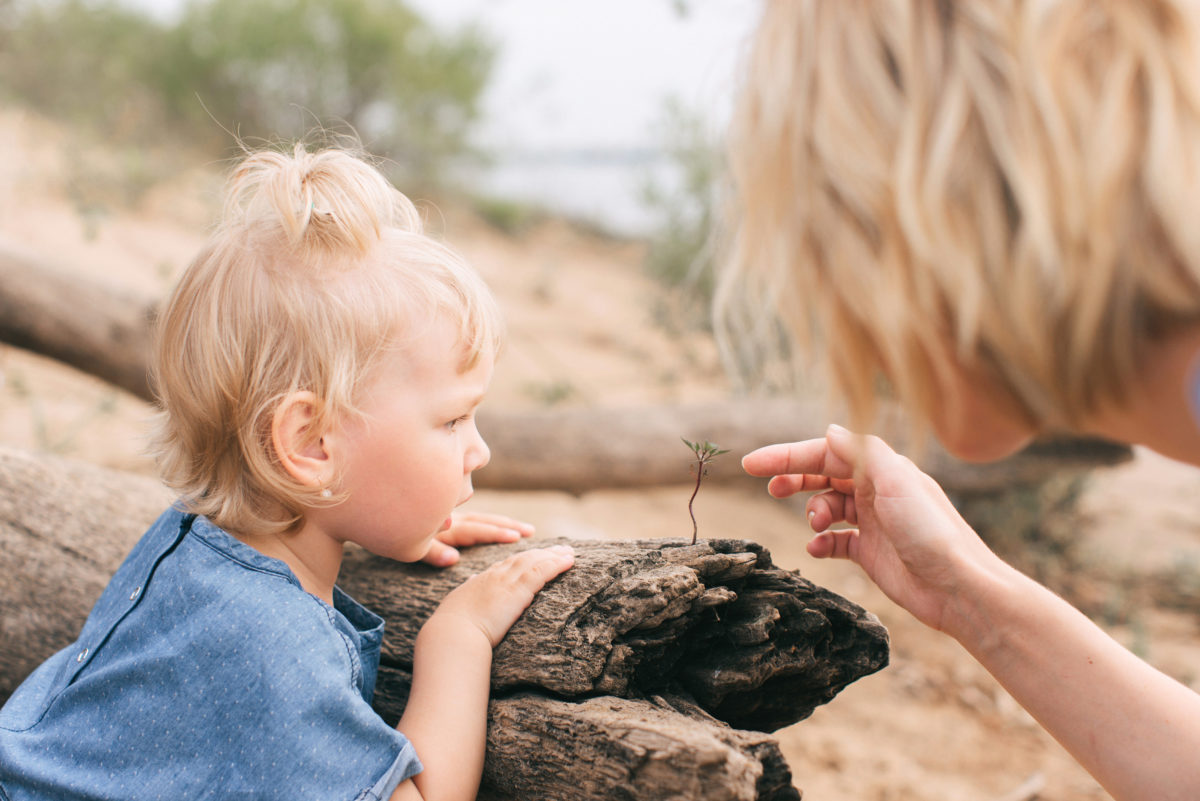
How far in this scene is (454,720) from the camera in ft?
4.75

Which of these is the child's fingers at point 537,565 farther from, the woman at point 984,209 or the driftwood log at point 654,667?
the woman at point 984,209

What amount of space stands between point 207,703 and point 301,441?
46 cm

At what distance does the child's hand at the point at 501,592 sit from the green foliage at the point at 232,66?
10.3 metres

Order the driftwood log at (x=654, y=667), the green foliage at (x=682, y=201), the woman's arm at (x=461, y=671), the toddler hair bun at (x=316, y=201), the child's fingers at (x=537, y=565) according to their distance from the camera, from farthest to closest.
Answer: the green foliage at (x=682, y=201) < the child's fingers at (x=537, y=565) < the toddler hair bun at (x=316, y=201) < the woman's arm at (x=461, y=671) < the driftwood log at (x=654, y=667)

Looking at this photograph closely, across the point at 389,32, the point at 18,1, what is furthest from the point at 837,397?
the point at 18,1

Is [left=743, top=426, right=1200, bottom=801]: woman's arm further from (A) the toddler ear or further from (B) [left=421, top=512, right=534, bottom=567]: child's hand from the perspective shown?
(A) the toddler ear

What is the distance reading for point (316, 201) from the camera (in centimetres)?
156

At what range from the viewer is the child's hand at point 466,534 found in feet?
6.23

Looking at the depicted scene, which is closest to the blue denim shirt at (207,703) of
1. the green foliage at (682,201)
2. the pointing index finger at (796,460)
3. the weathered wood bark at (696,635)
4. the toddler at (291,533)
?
the toddler at (291,533)

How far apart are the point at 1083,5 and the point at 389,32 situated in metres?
12.1

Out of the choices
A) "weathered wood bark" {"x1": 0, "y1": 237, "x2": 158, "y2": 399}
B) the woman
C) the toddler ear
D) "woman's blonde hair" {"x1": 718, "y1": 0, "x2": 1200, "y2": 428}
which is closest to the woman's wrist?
the woman

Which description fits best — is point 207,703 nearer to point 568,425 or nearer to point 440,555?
point 440,555

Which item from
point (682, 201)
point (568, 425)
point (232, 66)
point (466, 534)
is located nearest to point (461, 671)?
point (466, 534)

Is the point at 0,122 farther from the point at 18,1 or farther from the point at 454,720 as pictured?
the point at 454,720
